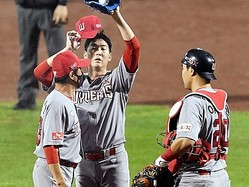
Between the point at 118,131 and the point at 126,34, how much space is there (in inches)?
33.9

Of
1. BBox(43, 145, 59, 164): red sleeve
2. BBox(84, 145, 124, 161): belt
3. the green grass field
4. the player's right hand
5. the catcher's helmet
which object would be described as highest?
the player's right hand

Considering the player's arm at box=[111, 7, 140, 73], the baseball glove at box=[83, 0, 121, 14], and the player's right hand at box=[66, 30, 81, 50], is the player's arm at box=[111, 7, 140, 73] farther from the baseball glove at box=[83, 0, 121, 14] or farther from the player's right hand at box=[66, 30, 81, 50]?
the player's right hand at box=[66, 30, 81, 50]

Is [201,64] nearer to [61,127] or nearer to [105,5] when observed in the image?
[105,5]

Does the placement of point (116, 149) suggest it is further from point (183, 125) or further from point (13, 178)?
point (13, 178)

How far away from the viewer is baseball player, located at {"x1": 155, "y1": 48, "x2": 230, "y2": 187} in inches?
284

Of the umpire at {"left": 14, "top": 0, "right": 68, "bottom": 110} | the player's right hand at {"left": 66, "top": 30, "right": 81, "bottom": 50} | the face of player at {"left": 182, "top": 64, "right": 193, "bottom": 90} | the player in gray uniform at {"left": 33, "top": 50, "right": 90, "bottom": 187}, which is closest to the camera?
the face of player at {"left": 182, "top": 64, "right": 193, "bottom": 90}

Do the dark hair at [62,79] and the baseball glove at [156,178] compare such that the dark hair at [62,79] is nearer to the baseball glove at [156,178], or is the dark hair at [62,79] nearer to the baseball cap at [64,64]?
the baseball cap at [64,64]

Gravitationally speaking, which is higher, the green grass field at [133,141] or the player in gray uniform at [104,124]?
the player in gray uniform at [104,124]

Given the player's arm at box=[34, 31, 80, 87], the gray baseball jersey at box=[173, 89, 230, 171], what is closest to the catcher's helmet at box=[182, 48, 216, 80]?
the gray baseball jersey at box=[173, 89, 230, 171]

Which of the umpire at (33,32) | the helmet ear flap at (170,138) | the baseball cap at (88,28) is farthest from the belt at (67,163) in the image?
the umpire at (33,32)

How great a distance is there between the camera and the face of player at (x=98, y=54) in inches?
334

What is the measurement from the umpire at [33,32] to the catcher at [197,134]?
7.53 m

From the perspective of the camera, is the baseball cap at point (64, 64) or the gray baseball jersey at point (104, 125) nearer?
the baseball cap at point (64, 64)

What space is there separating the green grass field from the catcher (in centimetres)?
403
